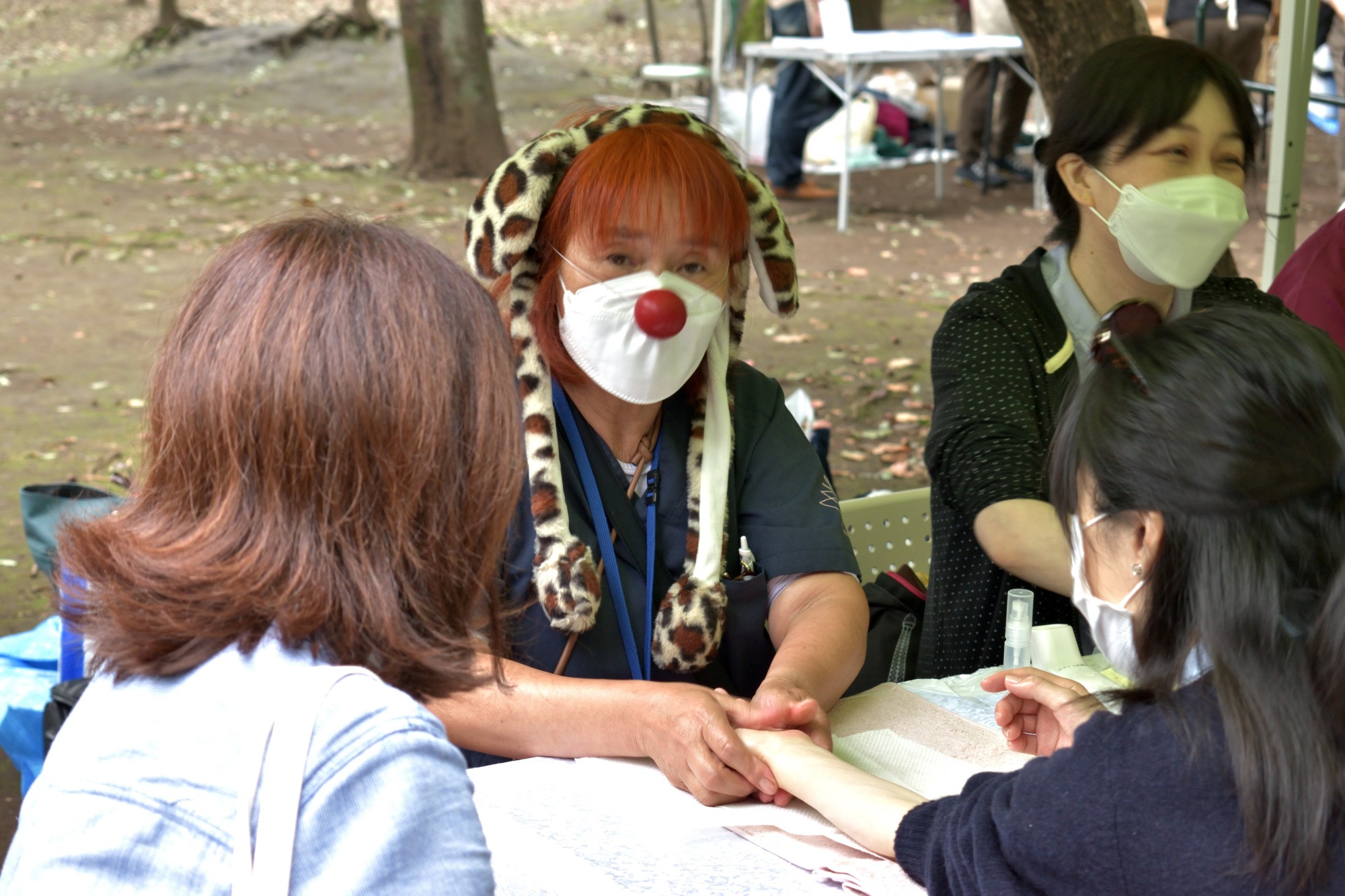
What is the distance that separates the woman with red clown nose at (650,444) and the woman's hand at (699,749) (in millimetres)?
191

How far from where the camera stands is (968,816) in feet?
4.46

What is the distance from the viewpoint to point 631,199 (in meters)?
2.07

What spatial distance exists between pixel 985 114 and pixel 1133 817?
10.6 metres

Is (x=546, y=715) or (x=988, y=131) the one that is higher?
(x=546, y=715)

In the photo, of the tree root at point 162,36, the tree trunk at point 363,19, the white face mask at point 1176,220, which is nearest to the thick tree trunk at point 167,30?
the tree root at point 162,36

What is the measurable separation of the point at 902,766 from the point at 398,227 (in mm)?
1035

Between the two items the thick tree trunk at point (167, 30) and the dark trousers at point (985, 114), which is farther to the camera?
the thick tree trunk at point (167, 30)

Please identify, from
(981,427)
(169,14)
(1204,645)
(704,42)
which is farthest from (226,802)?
(169,14)

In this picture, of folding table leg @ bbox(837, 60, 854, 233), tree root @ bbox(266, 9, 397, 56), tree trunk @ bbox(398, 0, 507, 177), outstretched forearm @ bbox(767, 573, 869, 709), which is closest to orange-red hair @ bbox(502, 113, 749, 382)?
outstretched forearm @ bbox(767, 573, 869, 709)

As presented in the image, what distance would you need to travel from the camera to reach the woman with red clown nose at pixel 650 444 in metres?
2.03

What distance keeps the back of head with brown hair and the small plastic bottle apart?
3.98ft

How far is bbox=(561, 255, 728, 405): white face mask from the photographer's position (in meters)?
2.10

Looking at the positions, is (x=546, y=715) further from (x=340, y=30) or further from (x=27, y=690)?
(x=340, y=30)

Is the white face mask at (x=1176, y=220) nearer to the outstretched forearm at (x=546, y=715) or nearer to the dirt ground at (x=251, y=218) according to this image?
the dirt ground at (x=251, y=218)
